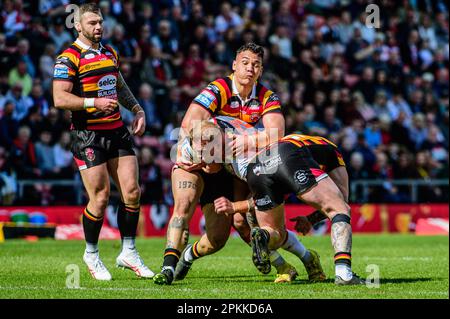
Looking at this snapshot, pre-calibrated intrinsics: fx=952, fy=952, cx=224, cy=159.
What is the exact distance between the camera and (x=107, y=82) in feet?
33.7

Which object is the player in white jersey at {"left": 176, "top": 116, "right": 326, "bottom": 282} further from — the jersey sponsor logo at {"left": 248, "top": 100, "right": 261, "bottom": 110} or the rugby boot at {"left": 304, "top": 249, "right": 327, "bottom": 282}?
the jersey sponsor logo at {"left": 248, "top": 100, "right": 261, "bottom": 110}

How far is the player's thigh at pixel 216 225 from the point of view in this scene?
10172mm

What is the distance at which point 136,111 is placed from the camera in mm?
Answer: 10742

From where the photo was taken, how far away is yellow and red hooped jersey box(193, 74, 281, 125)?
10281mm

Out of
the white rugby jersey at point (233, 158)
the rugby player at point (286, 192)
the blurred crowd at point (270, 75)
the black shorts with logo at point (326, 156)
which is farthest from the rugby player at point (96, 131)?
the blurred crowd at point (270, 75)

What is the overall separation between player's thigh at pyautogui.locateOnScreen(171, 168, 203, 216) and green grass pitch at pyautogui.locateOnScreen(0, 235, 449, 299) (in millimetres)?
757

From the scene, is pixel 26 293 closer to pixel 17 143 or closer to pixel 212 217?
pixel 212 217

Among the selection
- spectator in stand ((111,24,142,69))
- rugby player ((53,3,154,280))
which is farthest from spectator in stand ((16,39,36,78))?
rugby player ((53,3,154,280))

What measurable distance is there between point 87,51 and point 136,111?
998 millimetres

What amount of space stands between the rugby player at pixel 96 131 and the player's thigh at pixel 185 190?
0.60 m

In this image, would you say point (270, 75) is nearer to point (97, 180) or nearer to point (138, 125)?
point (138, 125)

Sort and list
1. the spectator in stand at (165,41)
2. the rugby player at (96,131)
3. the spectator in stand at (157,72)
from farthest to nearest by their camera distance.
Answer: the spectator in stand at (165,41), the spectator in stand at (157,72), the rugby player at (96,131)

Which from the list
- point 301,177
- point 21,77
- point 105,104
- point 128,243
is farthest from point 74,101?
point 21,77

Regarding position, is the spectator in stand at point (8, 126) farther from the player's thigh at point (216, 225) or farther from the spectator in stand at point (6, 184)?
the player's thigh at point (216, 225)
